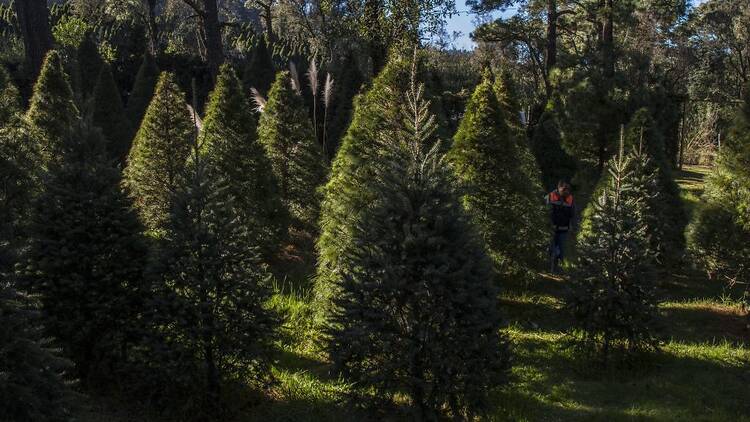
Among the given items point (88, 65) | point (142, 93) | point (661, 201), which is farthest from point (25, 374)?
point (88, 65)

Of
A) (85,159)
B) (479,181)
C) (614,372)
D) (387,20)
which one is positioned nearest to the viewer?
(85,159)

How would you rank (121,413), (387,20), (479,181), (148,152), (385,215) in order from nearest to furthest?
(385,215)
(121,413)
(479,181)
(148,152)
(387,20)

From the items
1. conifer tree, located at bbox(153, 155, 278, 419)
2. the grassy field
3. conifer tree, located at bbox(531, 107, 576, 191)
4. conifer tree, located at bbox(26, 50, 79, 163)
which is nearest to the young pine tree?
the grassy field

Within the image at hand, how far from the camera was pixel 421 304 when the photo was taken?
6160mm

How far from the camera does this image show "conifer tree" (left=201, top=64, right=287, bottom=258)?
13.4 meters

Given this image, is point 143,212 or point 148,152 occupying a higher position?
point 148,152

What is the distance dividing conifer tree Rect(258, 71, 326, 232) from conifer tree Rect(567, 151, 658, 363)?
27.4ft

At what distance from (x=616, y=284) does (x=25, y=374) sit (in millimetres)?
7636

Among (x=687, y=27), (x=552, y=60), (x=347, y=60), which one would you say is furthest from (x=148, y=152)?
(x=687, y=27)

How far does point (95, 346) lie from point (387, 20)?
73.8ft

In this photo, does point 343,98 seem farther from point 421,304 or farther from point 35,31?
point 421,304

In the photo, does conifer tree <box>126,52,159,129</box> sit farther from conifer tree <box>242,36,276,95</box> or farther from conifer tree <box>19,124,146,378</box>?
conifer tree <box>19,124,146,378</box>

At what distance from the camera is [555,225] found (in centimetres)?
1401

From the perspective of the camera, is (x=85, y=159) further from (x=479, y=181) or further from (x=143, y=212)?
(x=479, y=181)
